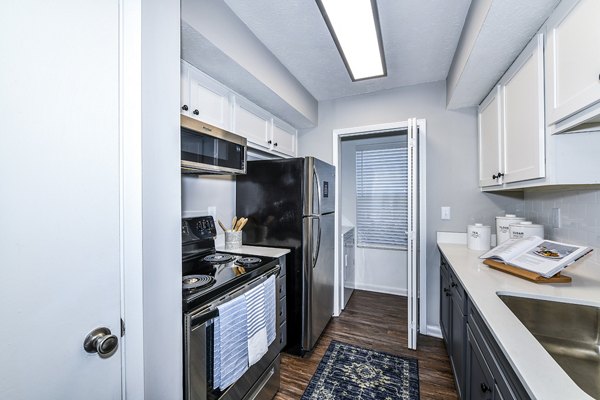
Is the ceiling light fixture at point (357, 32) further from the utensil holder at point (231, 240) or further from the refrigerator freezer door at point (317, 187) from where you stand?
the utensil holder at point (231, 240)

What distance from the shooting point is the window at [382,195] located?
3.49 m

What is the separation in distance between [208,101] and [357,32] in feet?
3.50

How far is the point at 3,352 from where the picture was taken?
56 centimetres

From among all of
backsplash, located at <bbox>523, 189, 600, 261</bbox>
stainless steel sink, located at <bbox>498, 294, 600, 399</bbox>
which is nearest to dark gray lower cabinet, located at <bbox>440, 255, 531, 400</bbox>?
stainless steel sink, located at <bbox>498, 294, 600, 399</bbox>

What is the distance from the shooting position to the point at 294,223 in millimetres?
2141

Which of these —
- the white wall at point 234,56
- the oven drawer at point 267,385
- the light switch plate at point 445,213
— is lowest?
the oven drawer at point 267,385

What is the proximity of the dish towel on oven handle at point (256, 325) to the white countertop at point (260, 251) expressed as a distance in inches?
15.3

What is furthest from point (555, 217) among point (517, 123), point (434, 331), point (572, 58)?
point (434, 331)

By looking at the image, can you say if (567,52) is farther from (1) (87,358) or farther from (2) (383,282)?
(2) (383,282)

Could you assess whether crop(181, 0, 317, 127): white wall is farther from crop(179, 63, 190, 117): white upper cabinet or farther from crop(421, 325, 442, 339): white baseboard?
crop(421, 325, 442, 339): white baseboard

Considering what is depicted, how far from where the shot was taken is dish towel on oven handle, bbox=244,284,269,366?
54.7 inches

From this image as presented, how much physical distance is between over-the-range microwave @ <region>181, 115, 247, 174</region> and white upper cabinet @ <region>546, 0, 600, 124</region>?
5.65 ft

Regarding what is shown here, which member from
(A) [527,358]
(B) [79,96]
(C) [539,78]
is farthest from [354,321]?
(B) [79,96]

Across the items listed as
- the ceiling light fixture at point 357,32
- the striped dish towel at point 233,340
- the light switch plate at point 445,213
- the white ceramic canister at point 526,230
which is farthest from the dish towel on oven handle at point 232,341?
the light switch plate at point 445,213
